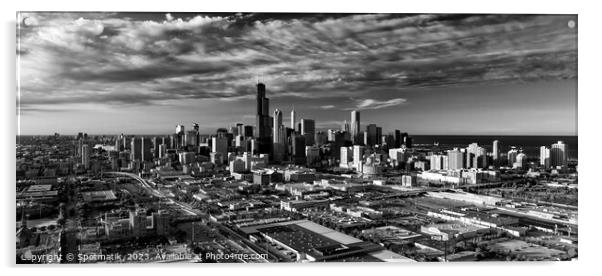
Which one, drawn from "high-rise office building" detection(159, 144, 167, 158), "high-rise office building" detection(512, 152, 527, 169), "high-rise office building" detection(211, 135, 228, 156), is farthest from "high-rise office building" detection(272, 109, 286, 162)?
"high-rise office building" detection(512, 152, 527, 169)

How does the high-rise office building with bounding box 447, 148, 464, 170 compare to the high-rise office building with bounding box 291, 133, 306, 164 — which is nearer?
the high-rise office building with bounding box 291, 133, 306, 164

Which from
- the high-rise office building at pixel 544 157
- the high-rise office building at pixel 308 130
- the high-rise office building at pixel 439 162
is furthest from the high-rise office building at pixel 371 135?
the high-rise office building at pixel 544 157

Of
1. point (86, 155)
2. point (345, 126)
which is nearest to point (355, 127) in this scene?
point (345, 126)

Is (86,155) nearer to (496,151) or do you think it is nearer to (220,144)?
(220,144)

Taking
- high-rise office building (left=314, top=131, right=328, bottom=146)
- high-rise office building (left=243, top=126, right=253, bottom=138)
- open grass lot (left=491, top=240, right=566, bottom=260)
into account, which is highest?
high-rise office building (left=243, top=126, right=253, bottom=138)

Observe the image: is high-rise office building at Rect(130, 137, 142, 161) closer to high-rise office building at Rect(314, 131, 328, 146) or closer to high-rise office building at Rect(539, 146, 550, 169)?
high-rise office building at Rect(314, 131, 328, 146)

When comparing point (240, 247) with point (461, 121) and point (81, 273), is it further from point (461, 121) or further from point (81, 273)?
point (461, 121)

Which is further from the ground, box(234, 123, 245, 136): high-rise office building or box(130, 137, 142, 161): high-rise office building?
box(234, 123, 245, 136): high-rise office building
